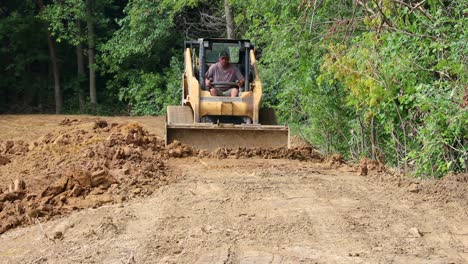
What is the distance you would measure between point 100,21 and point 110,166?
2208cm

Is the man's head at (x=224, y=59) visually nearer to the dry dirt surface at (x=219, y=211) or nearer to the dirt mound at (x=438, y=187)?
the dry dirt surface at (x=219, y=211)

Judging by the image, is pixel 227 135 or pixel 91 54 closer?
pixel 227 135

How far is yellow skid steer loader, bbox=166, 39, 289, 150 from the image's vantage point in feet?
41.9

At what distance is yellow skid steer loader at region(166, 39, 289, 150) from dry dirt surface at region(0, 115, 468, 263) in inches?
36.1

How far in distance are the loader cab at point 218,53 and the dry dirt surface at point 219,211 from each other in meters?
3.02

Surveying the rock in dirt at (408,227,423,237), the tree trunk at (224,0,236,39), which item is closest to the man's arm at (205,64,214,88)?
the rock in dirt at (408,227,423,237)

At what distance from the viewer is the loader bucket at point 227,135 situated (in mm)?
12734

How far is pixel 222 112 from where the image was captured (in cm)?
1381

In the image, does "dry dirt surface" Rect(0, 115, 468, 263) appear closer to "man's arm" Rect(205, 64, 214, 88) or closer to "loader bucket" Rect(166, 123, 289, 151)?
"loader bucket" Rect(166, 123, 289, 151)

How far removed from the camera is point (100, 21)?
103ft

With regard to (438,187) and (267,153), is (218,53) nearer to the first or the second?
(267,153)

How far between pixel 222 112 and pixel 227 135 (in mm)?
1097

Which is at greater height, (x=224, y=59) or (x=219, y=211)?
(x=224, y=59)

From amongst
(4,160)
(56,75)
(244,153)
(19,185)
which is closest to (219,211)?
(19,185)
